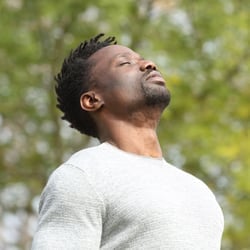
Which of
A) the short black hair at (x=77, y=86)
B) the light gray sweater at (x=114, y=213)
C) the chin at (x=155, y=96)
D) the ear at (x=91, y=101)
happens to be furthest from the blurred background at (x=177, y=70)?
the light gray sweater at (x=114, y=213)

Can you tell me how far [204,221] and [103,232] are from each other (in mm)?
299

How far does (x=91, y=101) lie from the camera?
9.78 feet

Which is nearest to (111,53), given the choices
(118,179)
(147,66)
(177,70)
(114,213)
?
(147,66)

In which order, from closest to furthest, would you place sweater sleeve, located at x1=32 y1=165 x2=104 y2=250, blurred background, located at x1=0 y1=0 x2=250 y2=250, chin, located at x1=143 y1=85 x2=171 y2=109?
sweater sleeve, located at x1=32 y1=165 x2=104 y2=250
chin, located at x1=143 y1=85 x2=171 y2=109
blurred background, located at x1=0 y1=0 x2=250 y2=250

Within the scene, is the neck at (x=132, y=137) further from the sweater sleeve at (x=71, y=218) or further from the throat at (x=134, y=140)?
the sweater sleeve at (x=71, y=218)

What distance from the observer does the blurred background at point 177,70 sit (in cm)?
1176

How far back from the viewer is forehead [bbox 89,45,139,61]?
3023 mm

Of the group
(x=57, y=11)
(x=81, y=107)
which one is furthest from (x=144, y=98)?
(x=57, y=11)

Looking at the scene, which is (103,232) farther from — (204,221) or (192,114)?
(192,114)

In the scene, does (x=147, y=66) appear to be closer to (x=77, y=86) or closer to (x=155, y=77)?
(x=155, y=77)

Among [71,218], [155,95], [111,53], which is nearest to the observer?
[71,218]

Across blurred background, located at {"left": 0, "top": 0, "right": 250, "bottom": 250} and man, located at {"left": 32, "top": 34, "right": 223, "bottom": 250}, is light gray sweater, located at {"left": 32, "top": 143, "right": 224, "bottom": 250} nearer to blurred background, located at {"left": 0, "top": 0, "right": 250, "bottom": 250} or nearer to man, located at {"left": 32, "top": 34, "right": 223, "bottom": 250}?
man, located at {"left": 32, "top": 34, "right": 223, "bottom": 250}

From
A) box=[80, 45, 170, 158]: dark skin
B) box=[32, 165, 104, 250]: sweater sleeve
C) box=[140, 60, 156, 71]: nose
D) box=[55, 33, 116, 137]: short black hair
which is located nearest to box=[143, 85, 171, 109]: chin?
box=[80, 45, 170, 158]: dark skin

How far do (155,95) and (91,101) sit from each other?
0.22 m
